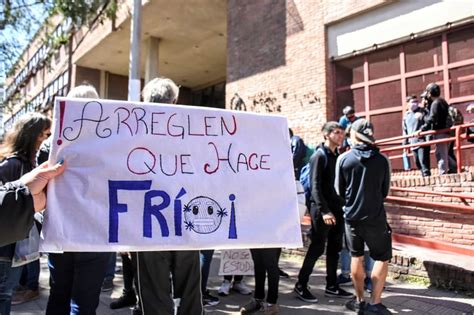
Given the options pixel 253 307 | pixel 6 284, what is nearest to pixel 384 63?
pixel 253 307

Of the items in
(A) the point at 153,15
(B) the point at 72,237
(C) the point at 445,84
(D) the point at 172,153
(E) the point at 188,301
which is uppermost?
(A) the point at 153,15

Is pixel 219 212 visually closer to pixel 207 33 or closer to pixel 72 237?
pixel 72 237

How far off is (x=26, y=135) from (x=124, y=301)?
190 cm

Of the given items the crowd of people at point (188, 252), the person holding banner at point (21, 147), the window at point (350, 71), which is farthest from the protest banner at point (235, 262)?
the window at point (350, 71)

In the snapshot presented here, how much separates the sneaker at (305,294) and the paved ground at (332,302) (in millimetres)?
60

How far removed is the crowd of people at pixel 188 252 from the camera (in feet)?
8.51

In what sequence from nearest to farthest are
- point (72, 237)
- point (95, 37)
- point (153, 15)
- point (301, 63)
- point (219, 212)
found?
1. point (72, 237)
2. point (219, 212)
3. point (301, 63)
4. point (153, 15)
5. point (95, 37)

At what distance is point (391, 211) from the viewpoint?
7082mm

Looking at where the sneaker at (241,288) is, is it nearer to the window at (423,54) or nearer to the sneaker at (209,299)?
the sneaker at (209,299)

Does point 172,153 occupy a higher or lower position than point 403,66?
lower

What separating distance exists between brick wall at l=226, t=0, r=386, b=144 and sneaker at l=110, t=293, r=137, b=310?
24.0 feet

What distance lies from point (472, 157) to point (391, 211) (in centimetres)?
269

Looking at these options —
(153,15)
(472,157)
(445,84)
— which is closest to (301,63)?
(445,84)

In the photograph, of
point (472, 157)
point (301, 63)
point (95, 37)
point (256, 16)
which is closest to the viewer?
point (472, 157)
